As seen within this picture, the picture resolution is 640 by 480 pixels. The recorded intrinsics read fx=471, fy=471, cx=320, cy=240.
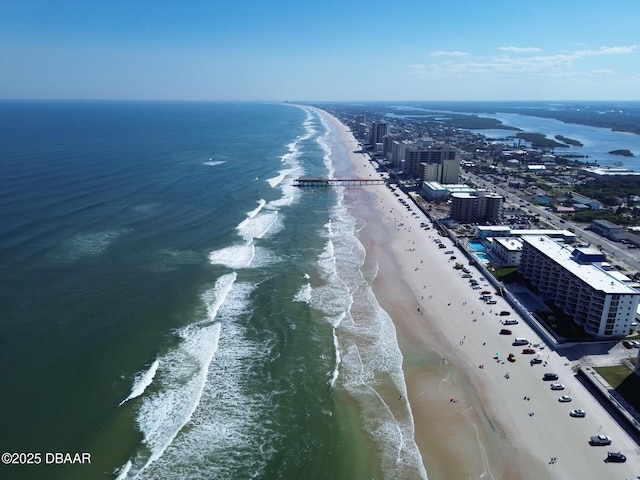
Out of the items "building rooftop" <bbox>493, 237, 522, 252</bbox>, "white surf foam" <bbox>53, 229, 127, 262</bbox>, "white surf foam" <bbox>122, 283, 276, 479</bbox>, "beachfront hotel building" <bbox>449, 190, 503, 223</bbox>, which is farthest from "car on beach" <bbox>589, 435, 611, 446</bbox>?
"white surf foam" <bbox>53, 229, 127, 262</bbox>

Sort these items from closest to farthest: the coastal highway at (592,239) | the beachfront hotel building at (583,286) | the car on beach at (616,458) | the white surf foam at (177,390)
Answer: the car on beach at (616,458), the white surf foam at (177,390), the beachfront hotel building at (583,286), the coastal highway at (592,239)

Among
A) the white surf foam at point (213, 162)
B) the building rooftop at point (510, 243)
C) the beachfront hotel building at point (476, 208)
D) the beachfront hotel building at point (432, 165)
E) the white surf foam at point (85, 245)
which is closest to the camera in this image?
the white surf foam at point (85, 245)

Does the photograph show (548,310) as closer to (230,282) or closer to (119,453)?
(230,282)

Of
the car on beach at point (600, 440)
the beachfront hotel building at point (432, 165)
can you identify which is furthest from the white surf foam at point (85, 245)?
→ the beachfront hotel building at point (432, 165)

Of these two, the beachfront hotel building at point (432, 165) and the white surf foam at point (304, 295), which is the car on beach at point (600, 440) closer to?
the white surf foam at point (304, 295)

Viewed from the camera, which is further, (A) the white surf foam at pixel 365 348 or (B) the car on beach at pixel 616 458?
(A) the white surf foam at pixel 365 348

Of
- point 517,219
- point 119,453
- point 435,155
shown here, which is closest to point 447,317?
point 119,453
